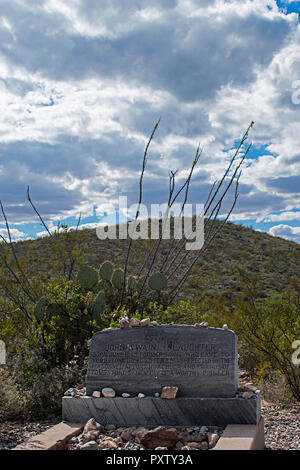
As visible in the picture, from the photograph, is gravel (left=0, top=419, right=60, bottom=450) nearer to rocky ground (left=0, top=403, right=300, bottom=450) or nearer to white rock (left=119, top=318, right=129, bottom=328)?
rocky ground (left=0, top=403, right=300, bottom=450)

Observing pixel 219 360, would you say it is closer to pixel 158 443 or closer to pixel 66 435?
pixel 158 443

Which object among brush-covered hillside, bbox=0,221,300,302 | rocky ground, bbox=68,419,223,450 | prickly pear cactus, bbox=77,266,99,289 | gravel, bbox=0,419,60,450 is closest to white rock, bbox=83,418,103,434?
rocky ground, bbox=68,419,223,450

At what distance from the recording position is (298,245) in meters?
38.3

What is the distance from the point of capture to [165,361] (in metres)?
5.48

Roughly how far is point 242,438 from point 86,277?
168 inches

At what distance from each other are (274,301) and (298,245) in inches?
1227

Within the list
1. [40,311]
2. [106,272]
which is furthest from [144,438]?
[106,272]

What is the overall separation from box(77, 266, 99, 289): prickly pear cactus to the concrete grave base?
284 centimetres

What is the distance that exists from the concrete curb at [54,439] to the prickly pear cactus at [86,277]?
3.11m

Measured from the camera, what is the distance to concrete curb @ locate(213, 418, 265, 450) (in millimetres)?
4383

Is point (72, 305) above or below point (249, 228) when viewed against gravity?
below

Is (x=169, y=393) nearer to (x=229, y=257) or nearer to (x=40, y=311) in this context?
(x=40, y=311)

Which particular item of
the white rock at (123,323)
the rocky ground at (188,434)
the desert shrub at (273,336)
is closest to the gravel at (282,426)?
the rocky ground at (188,434)
